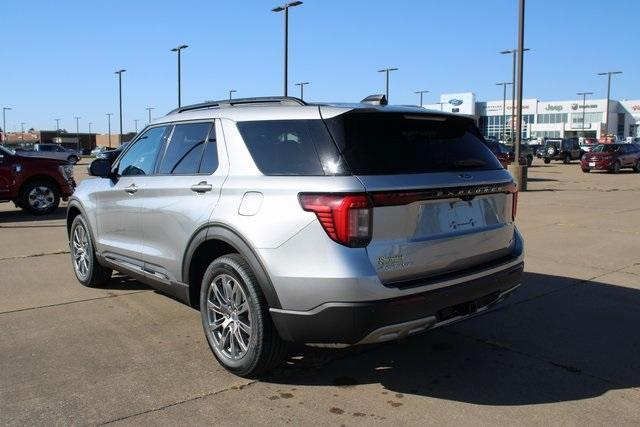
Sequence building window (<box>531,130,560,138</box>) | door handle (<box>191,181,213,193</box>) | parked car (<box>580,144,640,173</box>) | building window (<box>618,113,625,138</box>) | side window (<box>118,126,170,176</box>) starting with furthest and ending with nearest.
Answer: building window (<box>618,113,625,138</box>) < building window (<box>531,130,560,138</box>) < parked car (<box>580,144,640,173</box>) < side window (<box>118,126,170,176</box>) < door handle (<box>191,181,213,193</box>)

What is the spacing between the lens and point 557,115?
4560 inches

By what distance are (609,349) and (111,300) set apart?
4439 mm

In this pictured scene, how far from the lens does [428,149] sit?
150 inches

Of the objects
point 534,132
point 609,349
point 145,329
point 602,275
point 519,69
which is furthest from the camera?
point 534,132

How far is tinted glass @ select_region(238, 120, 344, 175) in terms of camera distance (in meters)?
3.52

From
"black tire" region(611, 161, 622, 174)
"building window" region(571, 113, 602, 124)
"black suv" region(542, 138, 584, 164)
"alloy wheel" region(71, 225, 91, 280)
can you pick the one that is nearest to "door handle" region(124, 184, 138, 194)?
"alloy wheel" region(71, 225, 91, 280)

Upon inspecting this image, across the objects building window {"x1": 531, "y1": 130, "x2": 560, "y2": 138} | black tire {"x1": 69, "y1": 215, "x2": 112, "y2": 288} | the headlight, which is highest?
building window {"x1": 531, "y1": 130, "x2": 560, "y2": 138}

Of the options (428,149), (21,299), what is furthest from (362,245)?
(21,299)

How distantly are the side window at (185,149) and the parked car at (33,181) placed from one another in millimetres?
9331

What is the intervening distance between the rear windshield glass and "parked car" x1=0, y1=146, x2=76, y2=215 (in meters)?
11.2

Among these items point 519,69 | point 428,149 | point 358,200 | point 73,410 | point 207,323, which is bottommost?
point 73,410

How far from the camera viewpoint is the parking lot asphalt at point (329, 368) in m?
3.48

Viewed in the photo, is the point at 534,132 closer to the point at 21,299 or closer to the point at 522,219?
the point at 522,219

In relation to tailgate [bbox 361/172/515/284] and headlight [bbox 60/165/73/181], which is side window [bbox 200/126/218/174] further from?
headlight [bbox 60/165/73/181]
